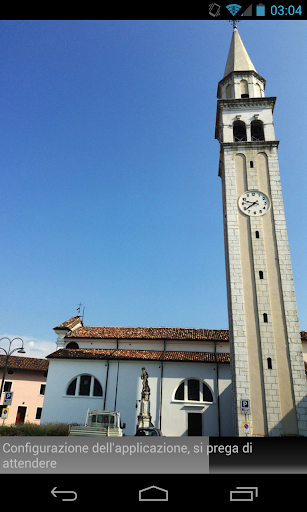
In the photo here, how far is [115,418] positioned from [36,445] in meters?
18.0

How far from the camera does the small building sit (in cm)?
3997

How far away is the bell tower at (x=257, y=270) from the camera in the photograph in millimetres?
19375

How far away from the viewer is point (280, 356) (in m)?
20.4

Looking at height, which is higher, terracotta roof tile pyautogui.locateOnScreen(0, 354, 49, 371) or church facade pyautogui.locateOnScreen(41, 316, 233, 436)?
terracotta roof tile pyautogui.locateOnScreen(0, 354, 49, 371)

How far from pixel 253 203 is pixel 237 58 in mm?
14605

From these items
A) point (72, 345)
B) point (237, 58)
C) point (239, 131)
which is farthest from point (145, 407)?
point (237, 58)

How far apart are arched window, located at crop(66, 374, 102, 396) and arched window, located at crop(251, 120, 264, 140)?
24158mm

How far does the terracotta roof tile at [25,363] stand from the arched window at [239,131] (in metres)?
34.7
